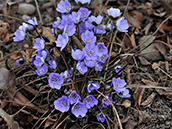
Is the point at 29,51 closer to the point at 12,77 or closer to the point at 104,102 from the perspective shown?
the point at 12,77

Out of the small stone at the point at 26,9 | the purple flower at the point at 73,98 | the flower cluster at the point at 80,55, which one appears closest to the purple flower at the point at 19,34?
the flower cluster at the point at 80,55

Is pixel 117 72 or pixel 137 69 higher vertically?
pixel 117 72

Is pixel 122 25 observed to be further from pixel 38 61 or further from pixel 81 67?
pixel 38 61

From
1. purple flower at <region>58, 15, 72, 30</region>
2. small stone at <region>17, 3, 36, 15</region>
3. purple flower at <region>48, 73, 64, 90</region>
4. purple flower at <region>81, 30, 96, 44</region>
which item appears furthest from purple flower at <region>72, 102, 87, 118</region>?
small stone at <region>17, 3, 36, 15</region>

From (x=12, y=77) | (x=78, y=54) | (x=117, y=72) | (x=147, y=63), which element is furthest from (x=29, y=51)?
(x=147, y=63)

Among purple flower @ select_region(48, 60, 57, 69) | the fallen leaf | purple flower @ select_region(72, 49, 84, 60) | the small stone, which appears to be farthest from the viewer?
the small stone

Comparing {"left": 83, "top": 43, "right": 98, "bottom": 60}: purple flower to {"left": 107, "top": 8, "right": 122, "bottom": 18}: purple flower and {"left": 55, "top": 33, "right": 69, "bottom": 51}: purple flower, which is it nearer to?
{"left": 55, "top": 33, "right": 69, "bottom": 51}: purple flower
